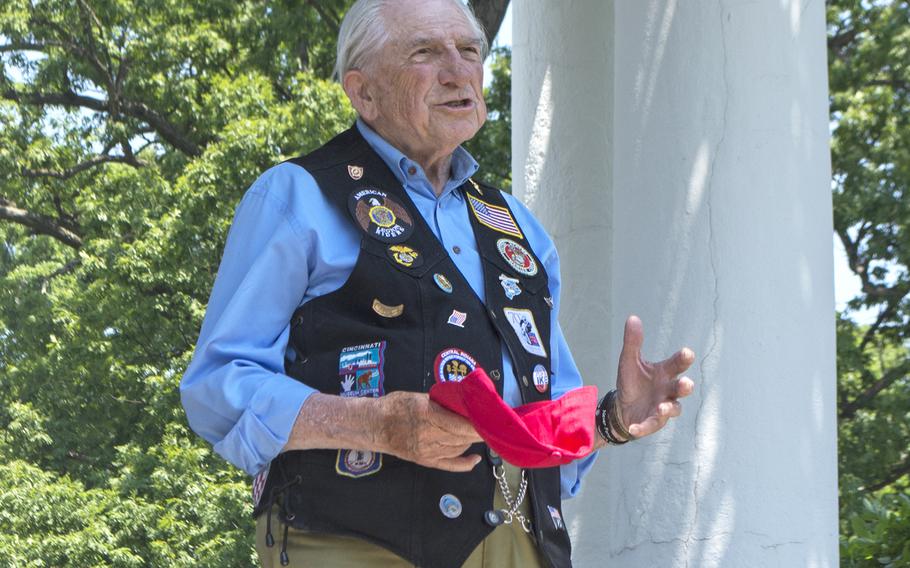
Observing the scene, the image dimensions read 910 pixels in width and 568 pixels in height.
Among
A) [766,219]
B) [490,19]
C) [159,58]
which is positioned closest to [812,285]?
[766,219]

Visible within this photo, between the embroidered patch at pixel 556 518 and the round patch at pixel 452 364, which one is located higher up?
the round patch at pixel 452 364

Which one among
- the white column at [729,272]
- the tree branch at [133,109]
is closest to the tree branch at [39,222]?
the tree branch at [133,109]

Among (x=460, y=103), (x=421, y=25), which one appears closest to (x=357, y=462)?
(x=460, y=103)

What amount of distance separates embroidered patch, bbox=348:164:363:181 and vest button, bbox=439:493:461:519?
24.3 inches

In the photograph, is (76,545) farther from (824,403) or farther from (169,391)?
(824,403)

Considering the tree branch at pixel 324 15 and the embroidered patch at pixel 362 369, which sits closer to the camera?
the embroidered patch at pixel 362 369

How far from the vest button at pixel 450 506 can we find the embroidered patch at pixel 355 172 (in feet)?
2.02

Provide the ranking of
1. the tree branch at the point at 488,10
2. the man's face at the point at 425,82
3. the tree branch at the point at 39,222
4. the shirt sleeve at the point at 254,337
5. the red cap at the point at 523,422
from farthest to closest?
the tree branch at the point at 39,222 → the tree branch at the point at 488,10 → the man's face at the point at 425,82 → the shirt sleeve at the point at 254,337 → the red cap at the point at 523,422

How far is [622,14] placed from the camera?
346 cm

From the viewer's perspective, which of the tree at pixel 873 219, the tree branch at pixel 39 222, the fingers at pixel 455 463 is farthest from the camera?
the tree branch at pixel 39 222

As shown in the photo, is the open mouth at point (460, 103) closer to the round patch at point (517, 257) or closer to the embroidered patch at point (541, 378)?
the round patch at point (517, 257)

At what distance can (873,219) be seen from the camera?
50.1ft

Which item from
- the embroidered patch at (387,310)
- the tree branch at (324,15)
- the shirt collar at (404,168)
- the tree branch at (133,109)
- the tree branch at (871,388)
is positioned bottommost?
the embroidered patch at (387,310)

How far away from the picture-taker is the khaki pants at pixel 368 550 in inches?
84.9
